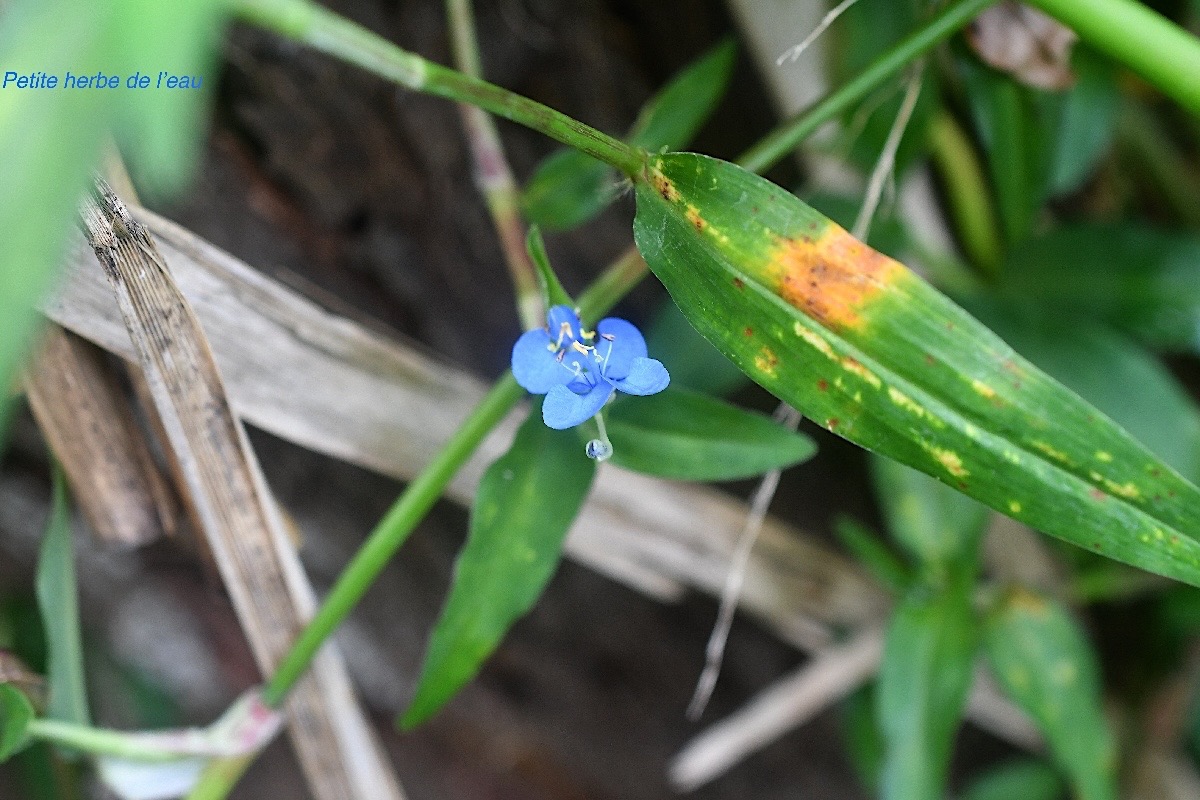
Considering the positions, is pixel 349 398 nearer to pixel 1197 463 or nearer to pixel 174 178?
pixel 174 178

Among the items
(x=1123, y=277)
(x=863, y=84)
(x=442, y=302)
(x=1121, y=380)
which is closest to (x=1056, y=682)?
(x=1121, y=380)

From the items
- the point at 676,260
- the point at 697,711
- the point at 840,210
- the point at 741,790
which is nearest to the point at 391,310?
the point at 840,210

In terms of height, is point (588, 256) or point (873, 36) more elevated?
point (873, 36)

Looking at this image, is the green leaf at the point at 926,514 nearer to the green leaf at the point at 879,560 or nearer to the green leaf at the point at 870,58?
the green leaf at the point at 879,560

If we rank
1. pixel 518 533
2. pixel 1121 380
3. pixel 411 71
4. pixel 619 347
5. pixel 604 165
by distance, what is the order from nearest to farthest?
pixel 411 71 → pixel 619 347 → pixel 518 533 → pixel 604 165 → pixel 1121 380

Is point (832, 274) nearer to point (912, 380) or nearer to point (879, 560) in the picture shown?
point (912, 380)

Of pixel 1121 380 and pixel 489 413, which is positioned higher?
pixel 489 413
